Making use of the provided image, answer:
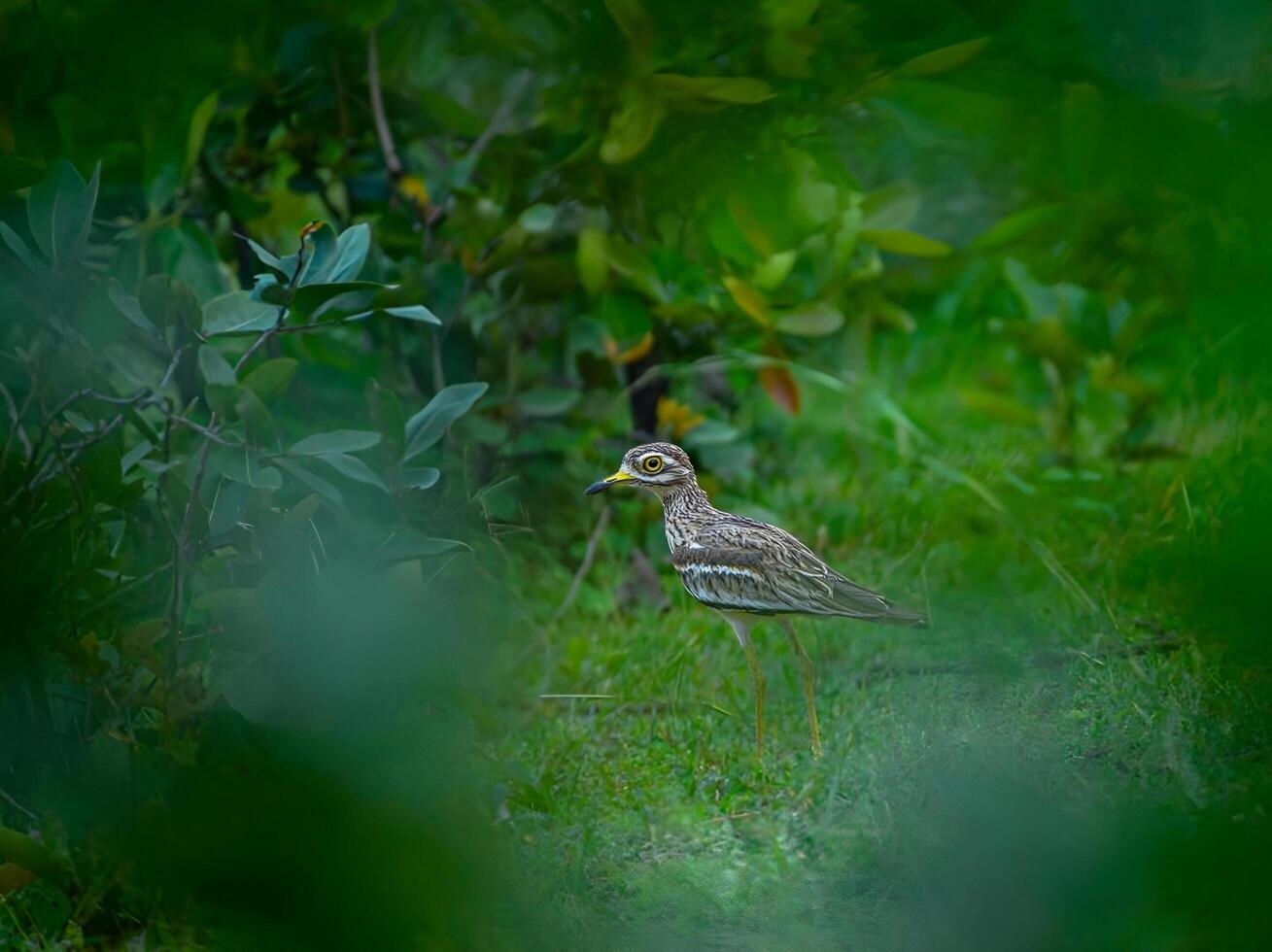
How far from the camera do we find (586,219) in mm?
1731

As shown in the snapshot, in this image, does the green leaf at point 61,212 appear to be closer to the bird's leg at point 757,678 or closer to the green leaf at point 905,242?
the bird's leg at point 757,678

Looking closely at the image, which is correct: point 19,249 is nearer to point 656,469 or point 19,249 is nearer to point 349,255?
point 349,255

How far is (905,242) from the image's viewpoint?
1.41 meters

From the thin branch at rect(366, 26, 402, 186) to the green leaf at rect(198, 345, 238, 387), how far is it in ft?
2.26

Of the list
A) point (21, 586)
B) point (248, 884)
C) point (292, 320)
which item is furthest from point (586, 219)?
point (248, 884)

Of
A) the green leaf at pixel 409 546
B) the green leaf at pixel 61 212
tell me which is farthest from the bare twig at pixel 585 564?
the green leaf at pixel 61 212

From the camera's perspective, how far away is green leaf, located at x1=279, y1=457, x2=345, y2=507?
915mm

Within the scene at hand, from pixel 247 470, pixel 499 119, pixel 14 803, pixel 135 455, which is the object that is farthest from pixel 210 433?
pixel 499 119

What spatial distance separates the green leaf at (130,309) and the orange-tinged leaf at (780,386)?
91cm

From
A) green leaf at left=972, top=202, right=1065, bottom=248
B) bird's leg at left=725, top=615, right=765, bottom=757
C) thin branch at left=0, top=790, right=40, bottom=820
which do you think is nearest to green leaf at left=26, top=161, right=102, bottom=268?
thin branch at left=0, top=790, right=40, bottom=820

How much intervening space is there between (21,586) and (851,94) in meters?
0.55

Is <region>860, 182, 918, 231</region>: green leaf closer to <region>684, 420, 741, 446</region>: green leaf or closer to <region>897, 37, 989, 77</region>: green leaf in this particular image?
<region>684, 420, 741, 446</region>: green leaf

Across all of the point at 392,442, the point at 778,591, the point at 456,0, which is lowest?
the point at 778,591

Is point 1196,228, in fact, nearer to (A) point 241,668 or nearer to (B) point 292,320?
(A) point 241,668
